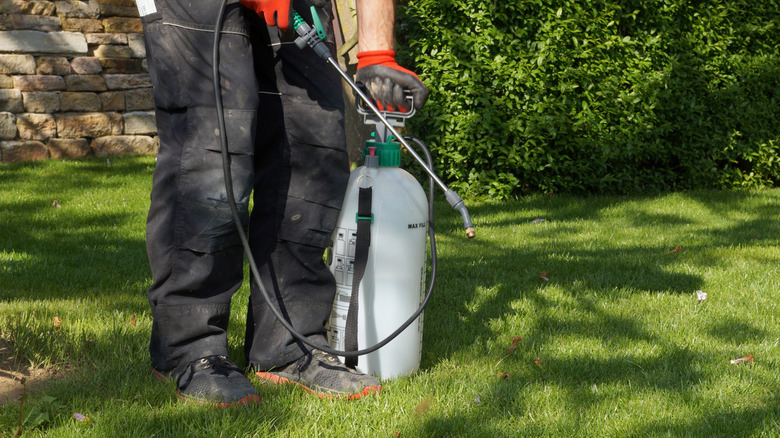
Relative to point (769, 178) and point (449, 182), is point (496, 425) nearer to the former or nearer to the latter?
point (449, 182)

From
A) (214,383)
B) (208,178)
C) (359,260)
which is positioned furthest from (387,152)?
(214,383)

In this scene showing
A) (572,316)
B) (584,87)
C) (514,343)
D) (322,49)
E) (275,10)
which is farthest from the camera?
(584,87)

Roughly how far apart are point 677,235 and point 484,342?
2.82 meters

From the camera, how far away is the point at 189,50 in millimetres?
2125

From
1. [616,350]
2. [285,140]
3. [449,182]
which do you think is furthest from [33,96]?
[616,350]

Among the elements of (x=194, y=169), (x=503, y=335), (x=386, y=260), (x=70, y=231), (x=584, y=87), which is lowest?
(x=503, y=335)

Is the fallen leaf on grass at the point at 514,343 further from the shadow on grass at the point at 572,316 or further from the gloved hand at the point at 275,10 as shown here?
the gloved hand at the point at 275,10

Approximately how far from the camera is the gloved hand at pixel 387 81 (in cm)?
224

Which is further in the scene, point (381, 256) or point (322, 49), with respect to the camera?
point (381, 256)

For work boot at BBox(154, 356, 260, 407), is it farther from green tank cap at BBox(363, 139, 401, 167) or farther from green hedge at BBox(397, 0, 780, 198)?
green hedge at BBox(397, 0, 780, 198)

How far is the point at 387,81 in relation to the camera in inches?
88.7

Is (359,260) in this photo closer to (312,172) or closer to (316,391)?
(312,172)

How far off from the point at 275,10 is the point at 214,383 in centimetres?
107

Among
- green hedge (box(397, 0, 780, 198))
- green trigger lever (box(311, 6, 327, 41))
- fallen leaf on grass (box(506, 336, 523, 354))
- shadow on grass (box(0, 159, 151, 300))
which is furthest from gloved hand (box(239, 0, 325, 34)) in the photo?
green hedge (box(397, 0, 780, 198))
